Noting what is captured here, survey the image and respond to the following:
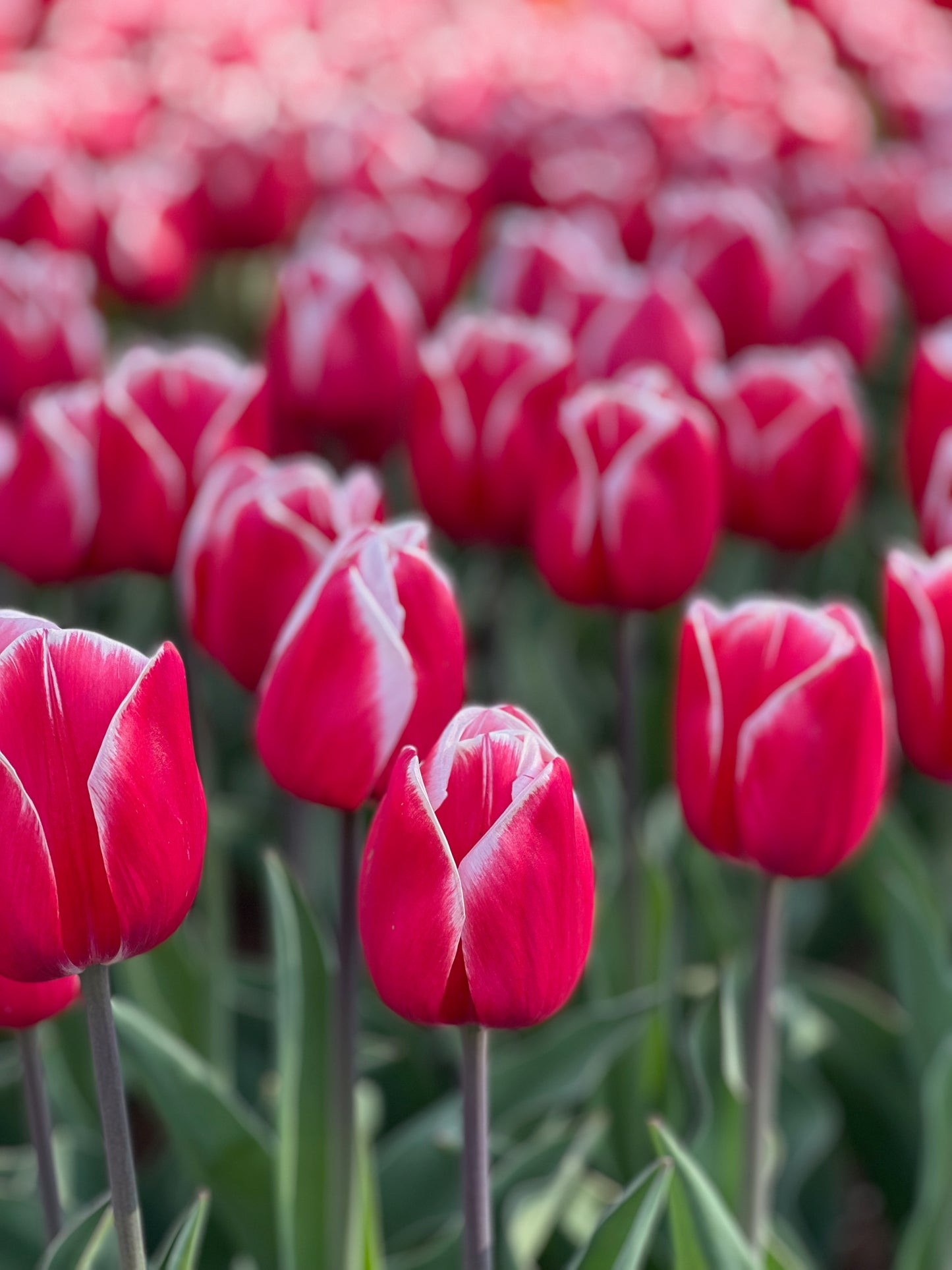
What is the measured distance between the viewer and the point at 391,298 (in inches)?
53.8

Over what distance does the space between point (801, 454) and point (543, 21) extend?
3.42m

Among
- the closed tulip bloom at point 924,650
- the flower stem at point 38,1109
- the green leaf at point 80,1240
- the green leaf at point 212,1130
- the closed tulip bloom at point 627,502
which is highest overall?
the closed tulip bloom at point 924,650

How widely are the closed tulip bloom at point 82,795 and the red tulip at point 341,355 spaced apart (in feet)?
2.76

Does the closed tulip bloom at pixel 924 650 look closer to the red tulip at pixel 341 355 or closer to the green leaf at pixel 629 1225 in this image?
the green leaf at pixel 629 1225

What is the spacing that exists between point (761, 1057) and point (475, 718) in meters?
0.37

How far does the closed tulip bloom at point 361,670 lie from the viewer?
650mm

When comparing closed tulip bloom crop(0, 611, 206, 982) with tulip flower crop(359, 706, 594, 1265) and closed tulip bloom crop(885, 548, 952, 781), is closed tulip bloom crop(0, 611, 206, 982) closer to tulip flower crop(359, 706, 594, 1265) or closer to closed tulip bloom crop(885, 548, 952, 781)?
tulip flower crop(359, 706, 594, 1265)

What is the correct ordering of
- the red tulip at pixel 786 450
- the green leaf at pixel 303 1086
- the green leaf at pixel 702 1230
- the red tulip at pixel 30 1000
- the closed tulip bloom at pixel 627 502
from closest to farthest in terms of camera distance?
1. the red tulip at pixel 30 1000
2. the green leaf at pixel 702 1230
3. the green leaf at pixel 303 1086
4. the closed tulip bloom at pixel 627 502
5. the red tulip at pixel 786 450

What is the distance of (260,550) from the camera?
0.78 meters

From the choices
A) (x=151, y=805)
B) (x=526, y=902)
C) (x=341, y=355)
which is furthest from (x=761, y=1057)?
(x=341, y=355)

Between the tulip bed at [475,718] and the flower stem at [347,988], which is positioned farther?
the flower stem at [347,988]

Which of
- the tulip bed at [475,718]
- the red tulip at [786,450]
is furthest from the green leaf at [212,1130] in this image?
the red tulip at [786,450]

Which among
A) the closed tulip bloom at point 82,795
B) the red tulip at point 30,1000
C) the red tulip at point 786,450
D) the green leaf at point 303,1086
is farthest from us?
the red tulip at point 786,450

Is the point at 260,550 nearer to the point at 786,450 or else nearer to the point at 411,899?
the point at 411,899
